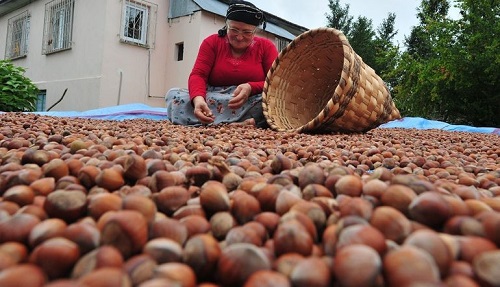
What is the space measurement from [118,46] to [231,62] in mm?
4746

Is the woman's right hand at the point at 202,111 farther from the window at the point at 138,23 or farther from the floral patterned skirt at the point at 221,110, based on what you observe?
the window at the point at 138,23

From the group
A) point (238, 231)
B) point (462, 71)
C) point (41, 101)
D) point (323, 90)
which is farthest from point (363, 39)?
point (238, 231)

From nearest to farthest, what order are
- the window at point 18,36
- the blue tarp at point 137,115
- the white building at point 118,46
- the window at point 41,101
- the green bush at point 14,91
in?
1. the blue tarp at point 137,115
2. the green bush at point 14,91
3. the white building at point 118,46
4. the window at point 41,101
5. the window at point 18,36

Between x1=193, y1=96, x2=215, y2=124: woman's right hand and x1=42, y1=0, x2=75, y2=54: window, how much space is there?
19.9ft

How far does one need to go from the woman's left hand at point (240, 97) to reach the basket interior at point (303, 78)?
7.2 inches

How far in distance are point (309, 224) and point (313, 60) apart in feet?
9.85

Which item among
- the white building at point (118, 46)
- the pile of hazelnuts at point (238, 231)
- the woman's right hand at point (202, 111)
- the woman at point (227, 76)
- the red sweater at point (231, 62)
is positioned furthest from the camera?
the white building at point (118, 46)

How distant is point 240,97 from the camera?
325cm

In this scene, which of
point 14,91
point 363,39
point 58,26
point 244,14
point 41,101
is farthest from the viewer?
point 363,39

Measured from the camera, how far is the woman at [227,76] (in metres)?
3.47

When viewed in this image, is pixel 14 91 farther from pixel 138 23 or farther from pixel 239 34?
pixel 239 34

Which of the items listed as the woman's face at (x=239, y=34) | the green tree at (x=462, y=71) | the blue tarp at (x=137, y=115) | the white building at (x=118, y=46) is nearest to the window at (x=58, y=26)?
the white building at (x=118, y=46)

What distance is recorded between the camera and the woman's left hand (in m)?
3.24

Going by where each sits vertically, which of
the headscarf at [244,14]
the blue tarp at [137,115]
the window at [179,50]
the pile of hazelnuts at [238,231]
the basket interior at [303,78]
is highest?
the window at [179,50]
